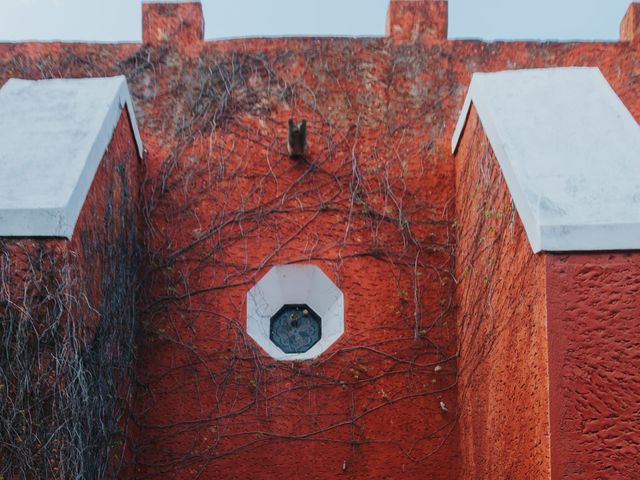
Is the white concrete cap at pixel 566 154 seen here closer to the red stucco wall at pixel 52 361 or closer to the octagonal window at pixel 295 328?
the octagonal window at pixel 295 328

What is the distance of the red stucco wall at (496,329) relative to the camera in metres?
3.35

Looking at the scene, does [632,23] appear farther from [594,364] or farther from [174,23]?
[594,364]

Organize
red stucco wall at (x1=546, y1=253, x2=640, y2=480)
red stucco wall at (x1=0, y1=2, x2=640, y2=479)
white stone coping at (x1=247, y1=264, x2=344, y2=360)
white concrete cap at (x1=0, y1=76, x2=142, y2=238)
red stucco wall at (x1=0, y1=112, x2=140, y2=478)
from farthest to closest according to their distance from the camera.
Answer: white stone coping at (x1=247, y1=264, x2=344, y2=360), red stucco wall at (x1=0, y1=2, x2=640, y2=479), white concrete cap at (x1=0, y1=76, x2=142, y2=238), red stucco wall at (x1=0, y1=112, x2=140, y2=478), red stucco wall at (x1=546, y1=253, x2=640, y2=480)

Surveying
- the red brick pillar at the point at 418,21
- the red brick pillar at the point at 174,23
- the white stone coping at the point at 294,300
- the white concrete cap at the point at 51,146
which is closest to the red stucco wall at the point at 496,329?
the white stone coping at the point at 294,300

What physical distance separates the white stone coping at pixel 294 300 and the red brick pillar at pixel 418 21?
7.27ft

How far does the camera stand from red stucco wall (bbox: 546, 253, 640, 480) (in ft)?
10.1

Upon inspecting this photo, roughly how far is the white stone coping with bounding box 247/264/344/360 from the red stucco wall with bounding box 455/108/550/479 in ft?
3.02

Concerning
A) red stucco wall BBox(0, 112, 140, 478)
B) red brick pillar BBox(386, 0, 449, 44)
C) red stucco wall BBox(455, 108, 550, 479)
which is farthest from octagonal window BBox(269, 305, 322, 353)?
red brick pillar BBox(386, 0, 449, 44)

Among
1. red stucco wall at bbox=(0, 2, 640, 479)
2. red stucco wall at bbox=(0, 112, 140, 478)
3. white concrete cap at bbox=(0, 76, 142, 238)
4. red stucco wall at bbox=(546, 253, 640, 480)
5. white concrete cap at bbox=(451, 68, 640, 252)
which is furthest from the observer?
red stucco wall at bbox=(0, 2, 640, 479)

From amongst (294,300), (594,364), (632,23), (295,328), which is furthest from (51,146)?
(632,23)

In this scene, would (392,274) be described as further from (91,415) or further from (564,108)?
(91,415)

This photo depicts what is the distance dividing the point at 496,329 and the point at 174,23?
151 inches

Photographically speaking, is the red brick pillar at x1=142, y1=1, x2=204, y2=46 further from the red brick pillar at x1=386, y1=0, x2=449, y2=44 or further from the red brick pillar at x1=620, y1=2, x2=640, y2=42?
the red brick pillar at x1=620, y1=2, x2=640, y2=42

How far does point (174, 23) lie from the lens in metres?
6.14
